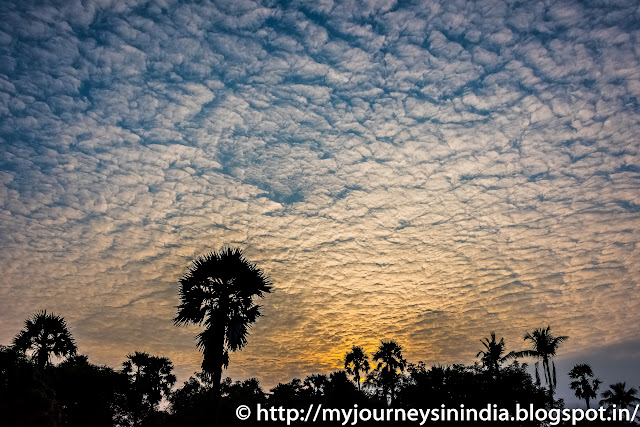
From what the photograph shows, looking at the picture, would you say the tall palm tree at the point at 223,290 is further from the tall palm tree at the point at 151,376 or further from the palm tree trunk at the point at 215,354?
the tall palm tree at the point at 151,376

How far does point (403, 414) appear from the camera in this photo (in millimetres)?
32562

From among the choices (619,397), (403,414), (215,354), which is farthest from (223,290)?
(619,397)

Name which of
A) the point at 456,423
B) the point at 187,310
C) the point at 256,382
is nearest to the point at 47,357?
the point at 187,310

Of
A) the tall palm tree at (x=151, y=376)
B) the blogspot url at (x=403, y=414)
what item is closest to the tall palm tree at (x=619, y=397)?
the blogspot url at (x=403, y=414)

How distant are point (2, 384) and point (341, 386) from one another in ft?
71.4

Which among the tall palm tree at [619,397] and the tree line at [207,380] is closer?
the tree line at [207,380]

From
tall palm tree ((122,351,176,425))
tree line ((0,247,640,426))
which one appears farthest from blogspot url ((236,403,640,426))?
tall palm tree ((122,351,176,425))

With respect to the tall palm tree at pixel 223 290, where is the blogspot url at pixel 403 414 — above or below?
below

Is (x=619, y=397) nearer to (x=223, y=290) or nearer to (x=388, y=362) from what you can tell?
(x=388, y=362)

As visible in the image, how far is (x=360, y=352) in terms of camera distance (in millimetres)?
74562

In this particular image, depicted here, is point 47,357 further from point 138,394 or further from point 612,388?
point 612,388

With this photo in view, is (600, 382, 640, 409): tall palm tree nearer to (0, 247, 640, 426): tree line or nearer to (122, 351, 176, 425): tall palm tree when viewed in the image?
(0, 247, 640, 426): tree line

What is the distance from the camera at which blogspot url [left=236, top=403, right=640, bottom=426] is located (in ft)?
97.7

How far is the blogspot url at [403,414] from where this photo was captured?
29.8m
